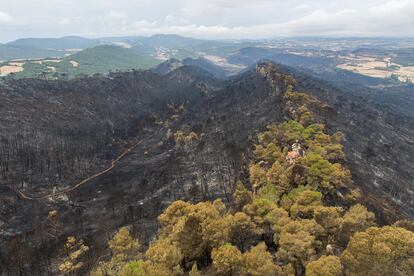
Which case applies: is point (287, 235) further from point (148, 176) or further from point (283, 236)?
point (148, 176)

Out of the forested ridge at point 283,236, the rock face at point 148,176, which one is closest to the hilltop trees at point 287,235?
the forested ridge at point 283,236

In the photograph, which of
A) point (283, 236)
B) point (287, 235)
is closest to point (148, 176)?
point (283, 236)

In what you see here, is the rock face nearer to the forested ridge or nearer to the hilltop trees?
the forested ridge

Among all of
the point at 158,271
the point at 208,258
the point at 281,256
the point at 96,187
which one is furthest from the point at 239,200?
the point at 96,187

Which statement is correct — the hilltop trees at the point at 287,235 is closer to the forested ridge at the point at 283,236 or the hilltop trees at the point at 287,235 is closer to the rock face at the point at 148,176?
the forested ridge at the point at 283,236

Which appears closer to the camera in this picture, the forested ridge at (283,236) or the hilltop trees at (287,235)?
the hilltop trees at (287,235)

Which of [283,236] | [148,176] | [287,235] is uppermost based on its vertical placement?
[287,235]

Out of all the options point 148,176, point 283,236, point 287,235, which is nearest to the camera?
point 287,235

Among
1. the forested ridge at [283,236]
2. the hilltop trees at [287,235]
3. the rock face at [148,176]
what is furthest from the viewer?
the rock face at [148,176]
